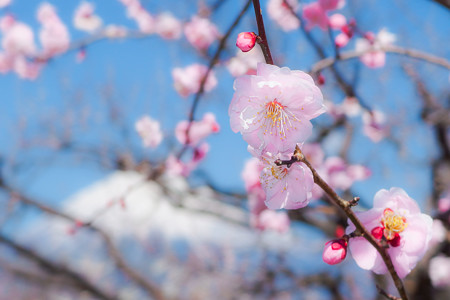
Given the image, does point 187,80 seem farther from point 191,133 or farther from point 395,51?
point 395,51

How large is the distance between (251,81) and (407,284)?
12.4 ft

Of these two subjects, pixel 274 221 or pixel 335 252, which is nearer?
pixel 335 252

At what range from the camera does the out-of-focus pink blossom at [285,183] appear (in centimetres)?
89

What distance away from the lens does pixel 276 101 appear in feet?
3.04

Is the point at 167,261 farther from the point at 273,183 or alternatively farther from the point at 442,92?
the point at 273,183

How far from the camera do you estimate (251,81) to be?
84 centimetres

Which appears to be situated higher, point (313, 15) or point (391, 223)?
point (313, 15)

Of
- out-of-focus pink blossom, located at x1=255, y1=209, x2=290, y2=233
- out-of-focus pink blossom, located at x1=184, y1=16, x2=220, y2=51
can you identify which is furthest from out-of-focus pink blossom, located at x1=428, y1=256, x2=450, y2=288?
out-of-focus pink blossom, located at x1=184, y1=16, x2=220, y2=51

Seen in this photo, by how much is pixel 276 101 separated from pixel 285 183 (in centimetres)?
21

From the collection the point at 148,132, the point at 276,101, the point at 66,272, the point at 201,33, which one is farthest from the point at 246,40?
the point at 66,272

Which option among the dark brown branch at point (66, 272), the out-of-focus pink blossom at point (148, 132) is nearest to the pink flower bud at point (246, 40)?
the out-of-focus pink blossom at point (148, 132)

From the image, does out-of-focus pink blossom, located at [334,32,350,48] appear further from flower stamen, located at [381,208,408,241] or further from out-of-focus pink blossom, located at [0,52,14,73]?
out-of-focus pink blossom, located at [0,52,14,73]

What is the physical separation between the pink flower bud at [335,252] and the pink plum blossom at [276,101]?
26 cm

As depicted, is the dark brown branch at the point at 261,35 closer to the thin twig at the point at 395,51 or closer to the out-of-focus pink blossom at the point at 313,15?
the thin twig at the point at 395,51
